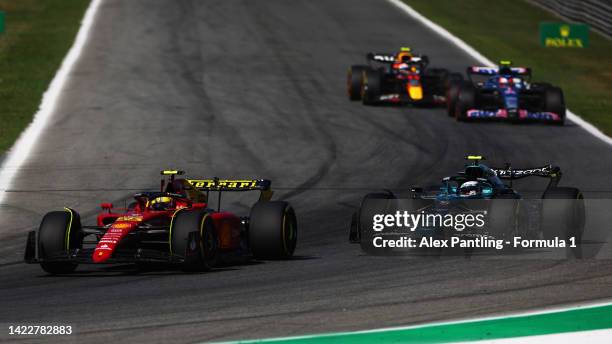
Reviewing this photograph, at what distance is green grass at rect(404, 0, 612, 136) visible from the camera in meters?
34.9

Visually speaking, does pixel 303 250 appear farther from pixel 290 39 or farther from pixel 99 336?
pixel 290 39

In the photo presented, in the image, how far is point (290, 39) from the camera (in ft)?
140

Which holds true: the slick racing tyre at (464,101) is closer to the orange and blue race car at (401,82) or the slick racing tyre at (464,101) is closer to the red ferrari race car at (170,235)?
the orange and blue race car at (401,82)

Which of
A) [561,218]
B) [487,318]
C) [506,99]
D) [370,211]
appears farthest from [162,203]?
[506,99]

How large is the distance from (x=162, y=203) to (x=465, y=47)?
89.5 ft

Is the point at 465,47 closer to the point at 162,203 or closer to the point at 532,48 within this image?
the point at 532,48

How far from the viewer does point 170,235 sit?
48.9ft

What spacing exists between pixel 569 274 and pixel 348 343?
13.6 feet

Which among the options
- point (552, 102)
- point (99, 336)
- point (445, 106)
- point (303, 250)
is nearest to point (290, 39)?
point (445, 106)

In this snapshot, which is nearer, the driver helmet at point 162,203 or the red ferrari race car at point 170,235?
the red ferrari race car at point 170,235

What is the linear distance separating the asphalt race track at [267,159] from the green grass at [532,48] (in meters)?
1.62

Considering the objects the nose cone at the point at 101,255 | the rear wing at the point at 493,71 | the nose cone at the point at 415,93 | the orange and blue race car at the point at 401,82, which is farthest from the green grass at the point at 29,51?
the nose cone at the point at 101,255

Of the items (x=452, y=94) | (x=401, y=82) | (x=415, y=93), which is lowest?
(x=415, y=93)

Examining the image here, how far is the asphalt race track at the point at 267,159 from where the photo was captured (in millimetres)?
12281
